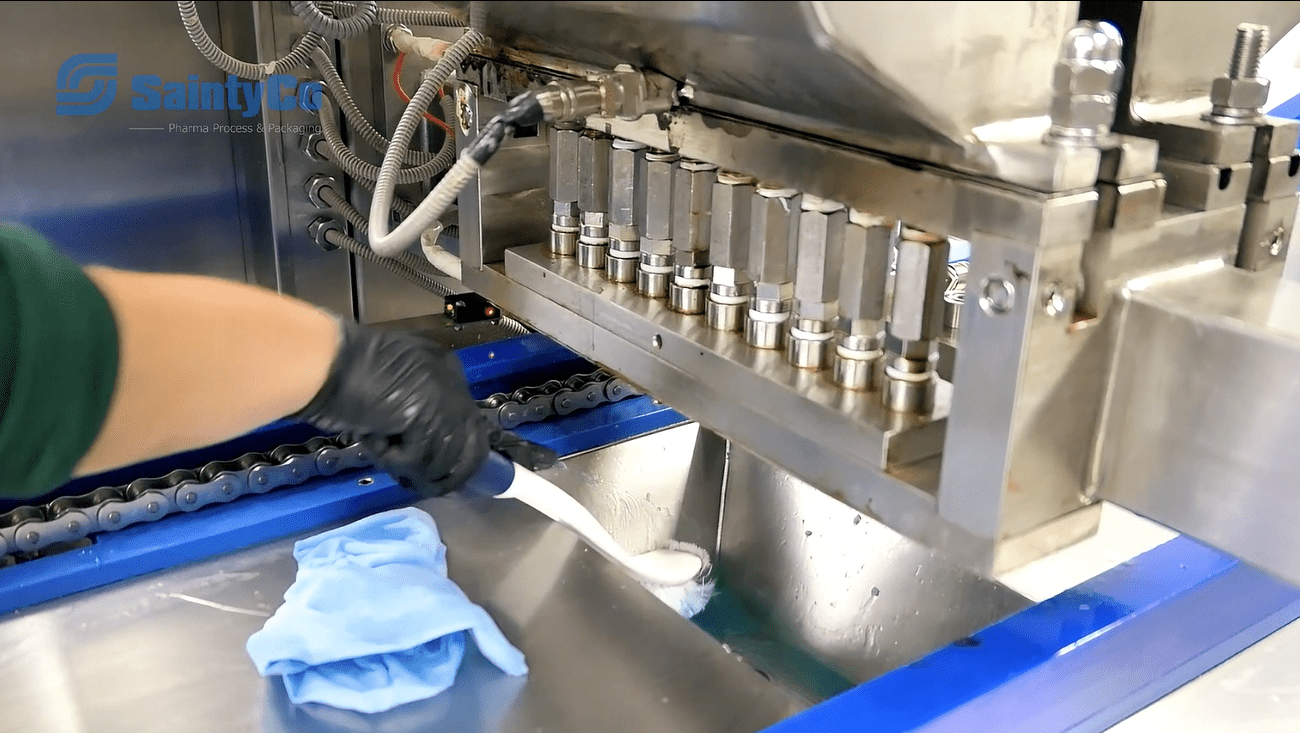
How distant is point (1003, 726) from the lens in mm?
810

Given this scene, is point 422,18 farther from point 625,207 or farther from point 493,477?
point 493,477

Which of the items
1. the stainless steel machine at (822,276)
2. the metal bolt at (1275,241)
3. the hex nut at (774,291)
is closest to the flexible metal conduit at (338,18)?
the stainless steel machine at (822,276)

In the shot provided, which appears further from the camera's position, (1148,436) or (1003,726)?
(1003,726)

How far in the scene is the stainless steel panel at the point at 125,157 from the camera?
50.6 inches

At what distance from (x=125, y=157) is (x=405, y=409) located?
74cm

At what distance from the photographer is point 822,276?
0.80 meters

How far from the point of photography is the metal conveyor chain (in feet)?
3.37

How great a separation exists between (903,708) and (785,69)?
0.46 m

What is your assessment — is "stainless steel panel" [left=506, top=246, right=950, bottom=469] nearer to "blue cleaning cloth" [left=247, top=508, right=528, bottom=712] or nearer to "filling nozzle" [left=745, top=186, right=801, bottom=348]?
"filling nozzle" [left=745, top=186, right=801, bottom=348]

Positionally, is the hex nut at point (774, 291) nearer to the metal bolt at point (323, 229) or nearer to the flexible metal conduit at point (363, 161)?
the flexible metal conduit at point (363, 161)

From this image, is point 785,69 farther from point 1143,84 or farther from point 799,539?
point 799,539

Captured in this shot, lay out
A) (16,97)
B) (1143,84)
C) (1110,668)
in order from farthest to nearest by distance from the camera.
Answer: (16,97) → (1110,668) → (1143,84)

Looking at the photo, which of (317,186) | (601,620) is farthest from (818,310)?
(317,186)

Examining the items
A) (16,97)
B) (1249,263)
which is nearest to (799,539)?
(1249,263)
